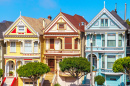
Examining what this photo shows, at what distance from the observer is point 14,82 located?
46.2 m

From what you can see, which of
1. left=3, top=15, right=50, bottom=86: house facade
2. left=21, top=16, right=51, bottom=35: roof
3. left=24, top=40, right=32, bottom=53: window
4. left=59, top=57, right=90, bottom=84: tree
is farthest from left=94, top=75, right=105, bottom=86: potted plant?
left=21, top=16, right=51, bottom=35: roof

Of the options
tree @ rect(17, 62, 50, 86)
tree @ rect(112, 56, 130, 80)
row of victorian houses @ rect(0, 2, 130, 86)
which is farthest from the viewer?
row of victorian houses @ rect(0, 2, 130, 86)

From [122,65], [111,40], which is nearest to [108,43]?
[111,40]

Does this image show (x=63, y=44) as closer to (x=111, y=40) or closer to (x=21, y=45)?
(x=21, y=45)

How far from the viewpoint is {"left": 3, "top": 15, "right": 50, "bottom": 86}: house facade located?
45875 millimetres

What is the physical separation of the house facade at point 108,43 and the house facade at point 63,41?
2.41 m

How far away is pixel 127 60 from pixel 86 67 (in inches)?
228

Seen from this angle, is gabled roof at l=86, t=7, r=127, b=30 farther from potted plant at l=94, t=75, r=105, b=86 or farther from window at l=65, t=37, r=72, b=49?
potted plant at l=94, t=75, r=105, b=86

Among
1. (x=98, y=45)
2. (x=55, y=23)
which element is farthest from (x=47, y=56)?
(x=98, y=45)

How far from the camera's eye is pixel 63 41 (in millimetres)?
45812

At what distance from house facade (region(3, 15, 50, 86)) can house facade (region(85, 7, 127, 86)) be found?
850cm

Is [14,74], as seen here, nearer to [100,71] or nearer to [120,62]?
[100,71]

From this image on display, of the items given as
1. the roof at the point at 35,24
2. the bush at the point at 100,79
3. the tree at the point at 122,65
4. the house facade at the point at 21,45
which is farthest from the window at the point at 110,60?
the roof at the point at 35,24

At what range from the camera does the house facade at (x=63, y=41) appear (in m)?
45.5
